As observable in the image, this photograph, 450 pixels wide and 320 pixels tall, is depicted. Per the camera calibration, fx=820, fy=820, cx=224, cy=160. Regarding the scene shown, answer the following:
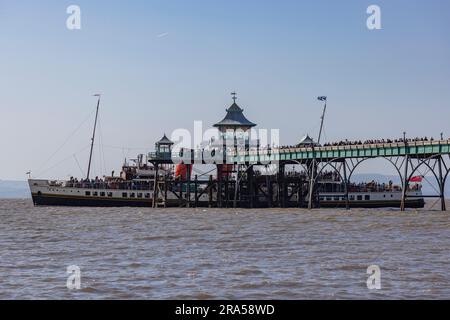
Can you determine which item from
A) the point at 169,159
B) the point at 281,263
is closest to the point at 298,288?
the point at 281,263

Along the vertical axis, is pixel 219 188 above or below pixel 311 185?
below

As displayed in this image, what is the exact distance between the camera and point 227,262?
1389 inches

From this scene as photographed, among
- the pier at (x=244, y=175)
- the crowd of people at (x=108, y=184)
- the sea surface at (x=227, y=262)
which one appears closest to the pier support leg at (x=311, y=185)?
the pier at (x=244, y=175)

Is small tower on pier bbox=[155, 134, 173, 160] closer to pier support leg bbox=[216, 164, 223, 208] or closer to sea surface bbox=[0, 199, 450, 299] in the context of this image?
pier support leg bbox=[216, 164, 223, 208]

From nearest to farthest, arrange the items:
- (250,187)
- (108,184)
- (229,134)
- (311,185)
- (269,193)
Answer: (311,185) < (269,193) < (250,187) < (229,134) < (108,184)

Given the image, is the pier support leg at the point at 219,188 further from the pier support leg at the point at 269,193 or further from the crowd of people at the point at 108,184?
the crowd of people at the point at 108,184

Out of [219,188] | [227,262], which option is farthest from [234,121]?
[227,262]

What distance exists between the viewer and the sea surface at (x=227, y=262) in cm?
2719

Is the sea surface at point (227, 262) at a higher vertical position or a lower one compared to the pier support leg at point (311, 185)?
lower

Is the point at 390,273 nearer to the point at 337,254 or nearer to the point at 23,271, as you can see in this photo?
the point at 337,254

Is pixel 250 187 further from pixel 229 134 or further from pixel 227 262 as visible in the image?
pixel 227 262

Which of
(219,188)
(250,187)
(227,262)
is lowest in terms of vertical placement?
(227,262)

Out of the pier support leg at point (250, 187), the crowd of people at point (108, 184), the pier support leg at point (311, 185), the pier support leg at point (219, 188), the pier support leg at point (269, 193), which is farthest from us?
the crowd of people at point (108, 184)

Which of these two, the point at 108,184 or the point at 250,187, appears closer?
the point at 250,187
